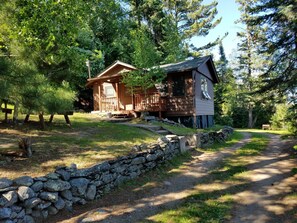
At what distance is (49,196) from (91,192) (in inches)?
40.6

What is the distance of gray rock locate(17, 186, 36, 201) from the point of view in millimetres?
4529

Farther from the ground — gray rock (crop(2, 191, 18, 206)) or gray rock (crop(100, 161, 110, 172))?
gray rock (crop(100, 161, 110, 172))

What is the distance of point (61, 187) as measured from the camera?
16.9 feet

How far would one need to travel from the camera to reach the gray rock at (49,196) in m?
4.87

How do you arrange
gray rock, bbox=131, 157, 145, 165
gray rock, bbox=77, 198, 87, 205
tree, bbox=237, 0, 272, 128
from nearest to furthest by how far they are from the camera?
gray rock, bbox=77, 198, 87, 205 → gray rock, bbox=131, 157, 145, 165 → tree, bbox=237, 0, 272, 128

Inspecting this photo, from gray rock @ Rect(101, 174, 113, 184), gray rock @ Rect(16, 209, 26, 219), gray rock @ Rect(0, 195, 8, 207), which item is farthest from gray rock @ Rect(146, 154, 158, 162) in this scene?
gray rock @ Rect(0, 195, 8, 207)

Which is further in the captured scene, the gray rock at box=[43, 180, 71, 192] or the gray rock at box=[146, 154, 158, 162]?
the gray rock at box=[146, 154, 158, 162]

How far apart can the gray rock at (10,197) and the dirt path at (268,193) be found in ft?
12.8

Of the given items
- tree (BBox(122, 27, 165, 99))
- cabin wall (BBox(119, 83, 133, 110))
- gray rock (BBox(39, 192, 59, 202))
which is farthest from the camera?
cabin wall (BBox(119, 83, 133, 110))

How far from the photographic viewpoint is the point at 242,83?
109 feet

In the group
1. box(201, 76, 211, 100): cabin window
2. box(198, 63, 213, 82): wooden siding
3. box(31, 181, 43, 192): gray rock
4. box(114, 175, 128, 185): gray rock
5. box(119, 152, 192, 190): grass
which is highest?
box(198, 63, 213, 82): wooden siding

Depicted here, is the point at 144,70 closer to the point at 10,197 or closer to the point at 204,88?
the point at 204,88

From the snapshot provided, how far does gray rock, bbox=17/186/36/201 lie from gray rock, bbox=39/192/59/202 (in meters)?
0.21

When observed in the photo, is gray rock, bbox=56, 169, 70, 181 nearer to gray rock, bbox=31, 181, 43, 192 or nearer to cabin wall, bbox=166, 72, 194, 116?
gray rock, bbox=31, 181, 43, 192
